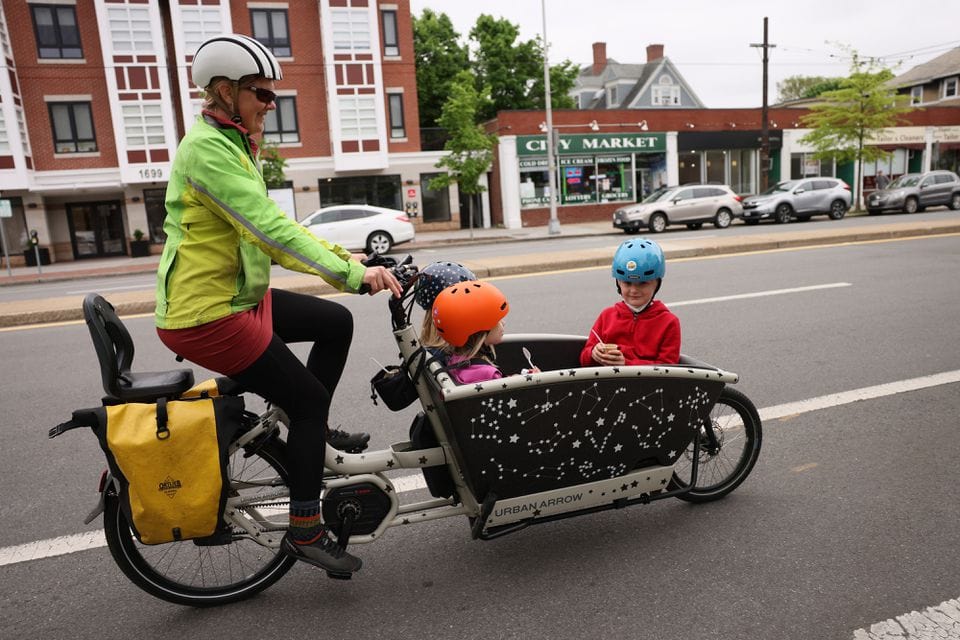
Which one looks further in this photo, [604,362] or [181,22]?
[181,22]

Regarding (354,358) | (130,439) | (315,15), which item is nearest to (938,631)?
(130,439)

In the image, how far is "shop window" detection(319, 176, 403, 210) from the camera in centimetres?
2983

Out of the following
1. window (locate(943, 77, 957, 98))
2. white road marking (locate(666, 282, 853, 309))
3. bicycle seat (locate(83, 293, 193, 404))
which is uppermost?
window (locate(943, 77, 957, 98))

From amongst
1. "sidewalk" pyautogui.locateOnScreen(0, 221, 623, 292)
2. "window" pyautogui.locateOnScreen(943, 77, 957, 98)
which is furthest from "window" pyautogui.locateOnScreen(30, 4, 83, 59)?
"window" pyautogui.locateOnScreen(943, 77, 957, 98)

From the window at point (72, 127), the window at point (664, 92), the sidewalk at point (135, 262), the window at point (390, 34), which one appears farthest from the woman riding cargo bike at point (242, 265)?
the window at point (664, 92)

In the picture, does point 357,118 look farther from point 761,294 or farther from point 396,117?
→ point 761,294

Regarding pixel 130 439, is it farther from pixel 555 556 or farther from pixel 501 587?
pixel 555 556

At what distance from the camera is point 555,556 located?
3.00 metres

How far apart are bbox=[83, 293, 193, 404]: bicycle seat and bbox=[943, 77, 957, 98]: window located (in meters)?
62.5

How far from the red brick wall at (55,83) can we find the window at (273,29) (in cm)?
621

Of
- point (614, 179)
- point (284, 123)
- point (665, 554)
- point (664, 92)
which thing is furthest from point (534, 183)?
point (665, 554)

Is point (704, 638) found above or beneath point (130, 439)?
beneath

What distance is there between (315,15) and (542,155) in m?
11.7

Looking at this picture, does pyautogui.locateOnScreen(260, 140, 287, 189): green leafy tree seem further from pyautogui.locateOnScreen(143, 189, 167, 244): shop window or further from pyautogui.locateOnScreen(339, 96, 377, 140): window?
pyautogui.locateOnScreen(143, 189, 167, 244): shop window
